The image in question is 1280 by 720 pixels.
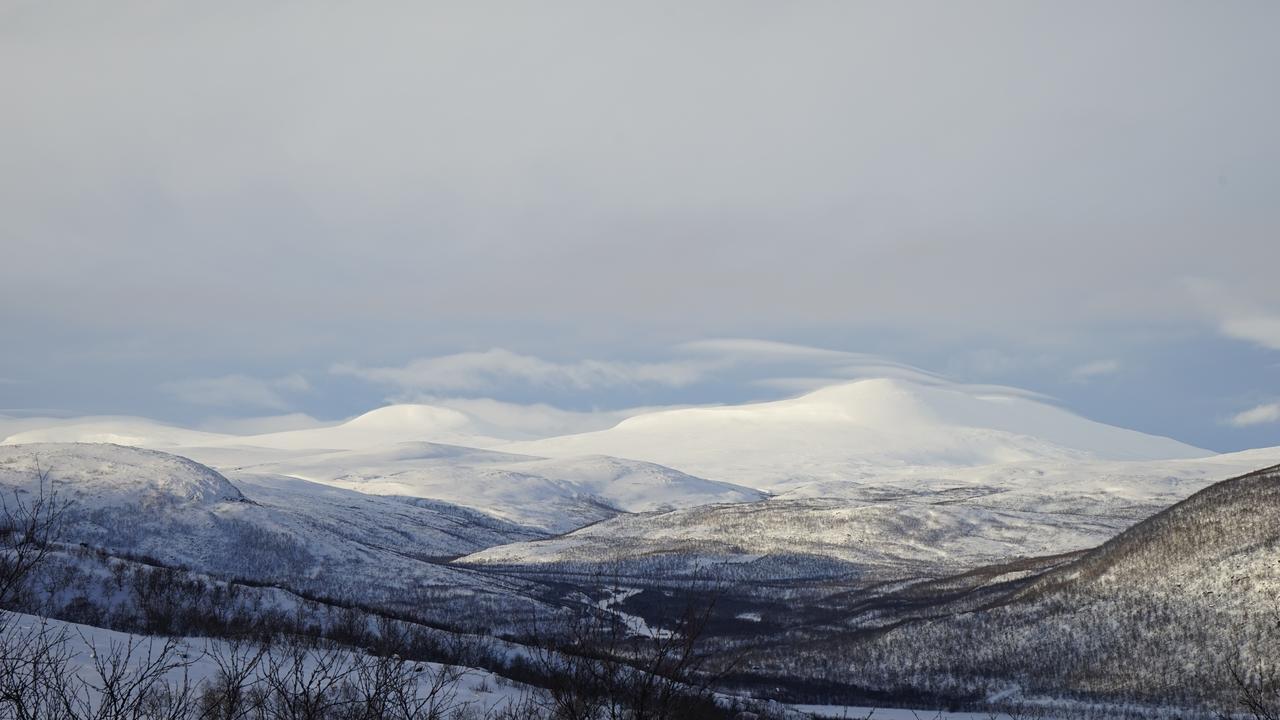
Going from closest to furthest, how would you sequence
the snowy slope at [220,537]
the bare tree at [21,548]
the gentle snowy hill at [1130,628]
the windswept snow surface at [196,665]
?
the bare tree at [21,548] < the windswept snow surface at [196,665] < the gentle snowy hill at [1130,628] < the snowy slope at [220,537]

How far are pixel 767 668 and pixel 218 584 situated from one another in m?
57.3

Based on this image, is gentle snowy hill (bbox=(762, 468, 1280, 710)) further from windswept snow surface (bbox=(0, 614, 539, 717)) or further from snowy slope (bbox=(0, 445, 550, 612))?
windswept snow surface (bbox=(0, 614, 539, 717))

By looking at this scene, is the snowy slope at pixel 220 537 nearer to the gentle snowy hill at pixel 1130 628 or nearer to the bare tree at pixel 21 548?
the bare tree at pixel 21 548

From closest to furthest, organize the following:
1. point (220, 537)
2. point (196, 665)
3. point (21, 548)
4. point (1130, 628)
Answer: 1. point (21, 548)
2. point (196, 665)
3. point (1130, 628)
4. point (220, 537)

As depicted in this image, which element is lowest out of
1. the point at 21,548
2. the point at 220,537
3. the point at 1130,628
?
the point at 220,537

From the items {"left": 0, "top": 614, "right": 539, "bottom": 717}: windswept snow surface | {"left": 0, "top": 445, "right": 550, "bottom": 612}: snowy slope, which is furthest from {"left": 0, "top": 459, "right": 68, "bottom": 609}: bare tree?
{"left": 0, "top": 445, "right": 550, "bottom": 612}: snowy slope

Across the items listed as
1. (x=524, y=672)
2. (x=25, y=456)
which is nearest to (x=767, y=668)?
(x=524, y=672)

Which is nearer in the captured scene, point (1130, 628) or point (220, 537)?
point (1130, 628)

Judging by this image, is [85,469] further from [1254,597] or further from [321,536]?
[1254,597]

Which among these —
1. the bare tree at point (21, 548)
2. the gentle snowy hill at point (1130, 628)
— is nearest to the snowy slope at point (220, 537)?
the bare tree at point (21, 548)

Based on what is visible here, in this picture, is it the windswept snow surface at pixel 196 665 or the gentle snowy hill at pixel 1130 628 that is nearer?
the windswept snow surface at pixel 196 665

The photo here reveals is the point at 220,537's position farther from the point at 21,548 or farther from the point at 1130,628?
the point at 21,548

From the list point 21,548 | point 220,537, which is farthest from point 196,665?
point 220,537

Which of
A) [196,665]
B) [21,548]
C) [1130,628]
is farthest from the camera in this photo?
[1130,628]
